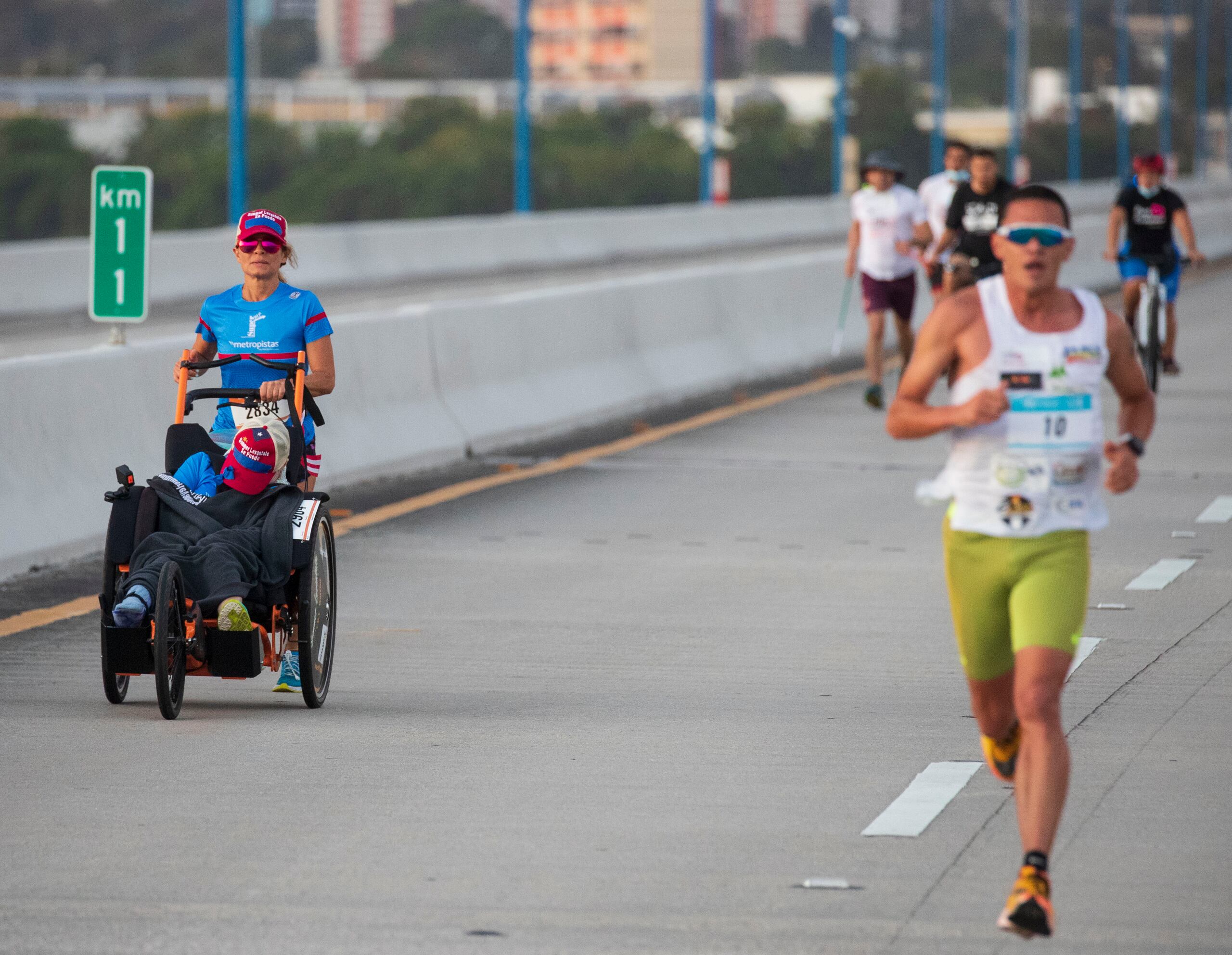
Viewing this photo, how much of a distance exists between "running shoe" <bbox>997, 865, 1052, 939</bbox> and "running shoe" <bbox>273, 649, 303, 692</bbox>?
11.9 ft

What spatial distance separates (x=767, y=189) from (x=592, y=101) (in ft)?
198

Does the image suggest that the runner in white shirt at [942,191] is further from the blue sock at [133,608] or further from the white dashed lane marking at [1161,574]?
the blue sock at [133,608]

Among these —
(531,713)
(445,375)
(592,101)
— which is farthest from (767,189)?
(531,713)

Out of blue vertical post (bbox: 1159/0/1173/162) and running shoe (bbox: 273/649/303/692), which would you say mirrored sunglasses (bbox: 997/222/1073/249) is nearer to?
running shoe (bbox: 273/649/303/692)

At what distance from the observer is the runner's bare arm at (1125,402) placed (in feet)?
20.1

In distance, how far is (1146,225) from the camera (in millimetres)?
20812

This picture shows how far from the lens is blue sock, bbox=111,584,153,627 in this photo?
8.20 m

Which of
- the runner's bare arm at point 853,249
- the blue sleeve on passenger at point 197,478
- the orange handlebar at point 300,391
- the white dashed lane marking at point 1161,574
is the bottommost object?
the white dashed lane marking at point 1161,574

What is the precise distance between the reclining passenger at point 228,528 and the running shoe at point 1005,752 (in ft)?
9.48

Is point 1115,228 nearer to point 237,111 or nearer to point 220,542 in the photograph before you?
point 220,542

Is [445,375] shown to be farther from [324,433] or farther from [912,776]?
[912,776]

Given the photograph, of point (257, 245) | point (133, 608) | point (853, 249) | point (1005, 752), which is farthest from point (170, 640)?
point (853, 249)

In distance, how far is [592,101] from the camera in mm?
180500


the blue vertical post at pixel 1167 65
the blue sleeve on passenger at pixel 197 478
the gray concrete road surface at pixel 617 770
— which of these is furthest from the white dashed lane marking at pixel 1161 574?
the blue vertical post at pixel 1167 65
